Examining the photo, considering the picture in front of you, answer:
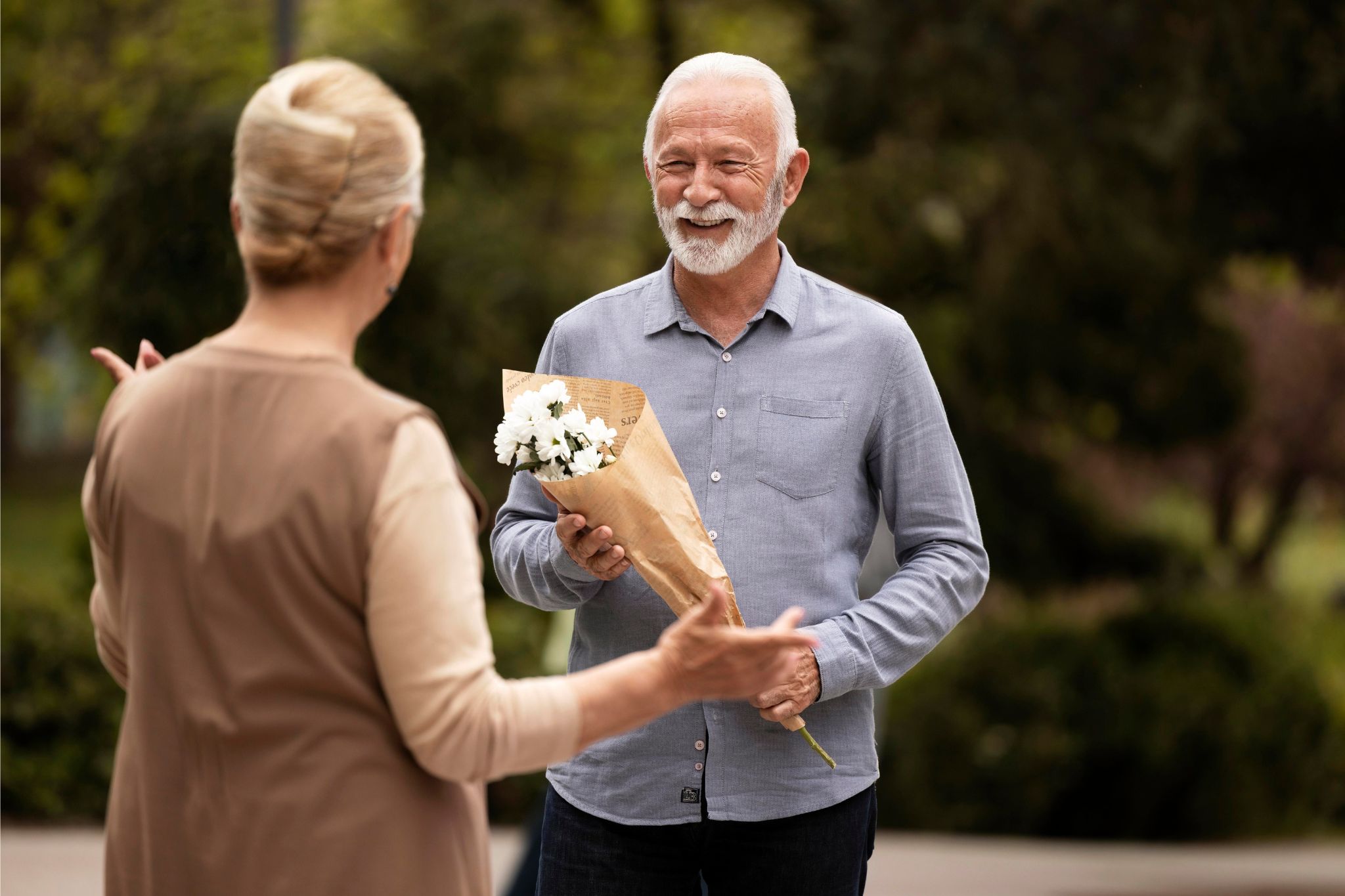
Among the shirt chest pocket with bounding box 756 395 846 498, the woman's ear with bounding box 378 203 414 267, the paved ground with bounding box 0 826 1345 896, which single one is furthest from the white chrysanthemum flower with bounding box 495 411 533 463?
the paved ground with bounding box 0 826 1345 896

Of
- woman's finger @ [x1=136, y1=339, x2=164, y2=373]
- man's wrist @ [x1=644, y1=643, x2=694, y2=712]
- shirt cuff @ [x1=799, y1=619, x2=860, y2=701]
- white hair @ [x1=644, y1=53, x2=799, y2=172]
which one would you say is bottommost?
shirt cuff @ [x1=799, y1=619, x2=860, y2=701]

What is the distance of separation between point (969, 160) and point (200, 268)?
4386 millimetres

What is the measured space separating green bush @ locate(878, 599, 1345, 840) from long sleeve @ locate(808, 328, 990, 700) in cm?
747

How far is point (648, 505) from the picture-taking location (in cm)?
250

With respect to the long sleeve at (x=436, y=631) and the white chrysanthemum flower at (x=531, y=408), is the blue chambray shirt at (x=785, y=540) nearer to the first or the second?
the white chrysanthemum flower at (x=531, y=408)

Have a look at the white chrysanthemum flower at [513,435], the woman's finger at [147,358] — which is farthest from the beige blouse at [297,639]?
the white chrysanthemum flower at [513,435]

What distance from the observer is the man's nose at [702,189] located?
278cm

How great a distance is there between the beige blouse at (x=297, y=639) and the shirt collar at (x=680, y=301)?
103 centimetres

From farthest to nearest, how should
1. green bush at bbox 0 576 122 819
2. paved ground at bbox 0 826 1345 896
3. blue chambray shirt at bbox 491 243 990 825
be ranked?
green bush at bbox 0 576 122 819 → paved ground at bbox 0 826 1345 896 → blue chambray shirt at bbox 491 243 990 825

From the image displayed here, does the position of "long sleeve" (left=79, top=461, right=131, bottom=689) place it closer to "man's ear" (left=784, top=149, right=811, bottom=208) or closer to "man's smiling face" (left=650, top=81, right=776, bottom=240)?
"man's smiling face" (left=650, top=81, right=776, bottom=240)

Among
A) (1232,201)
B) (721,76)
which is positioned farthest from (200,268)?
(721,76)

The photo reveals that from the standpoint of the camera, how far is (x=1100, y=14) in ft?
25.1

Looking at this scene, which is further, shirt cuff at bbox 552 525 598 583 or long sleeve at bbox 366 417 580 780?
shirt cuff at bbox 552 525 598 583

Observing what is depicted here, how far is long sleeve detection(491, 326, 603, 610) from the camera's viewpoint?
106 inches
